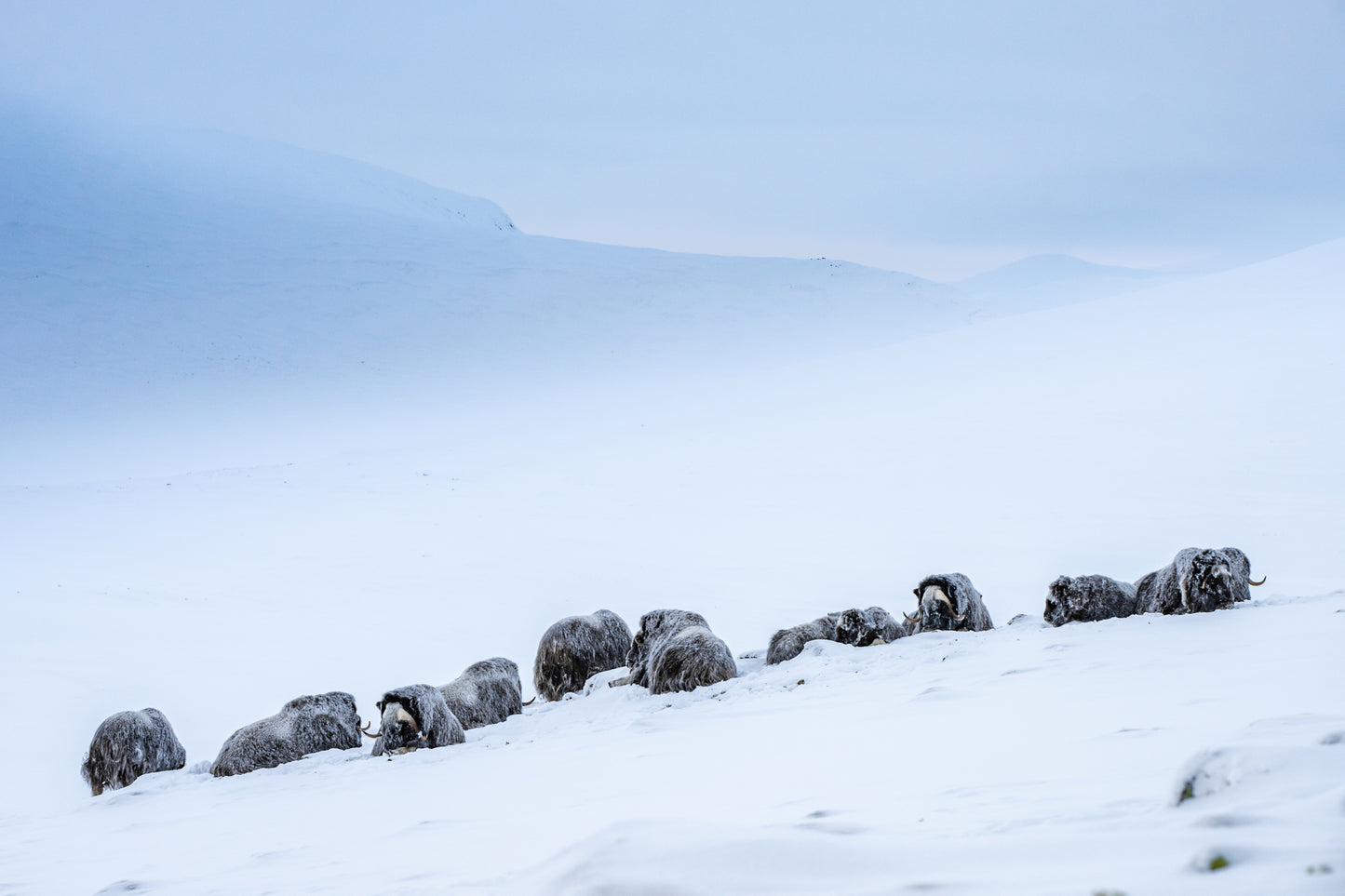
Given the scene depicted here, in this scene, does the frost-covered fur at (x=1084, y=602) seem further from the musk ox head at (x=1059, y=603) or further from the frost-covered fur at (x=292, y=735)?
the frost-covered fur at (x=292, y=735)

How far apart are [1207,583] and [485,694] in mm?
6747

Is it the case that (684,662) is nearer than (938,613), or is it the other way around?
(684,662)

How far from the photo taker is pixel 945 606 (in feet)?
35.0

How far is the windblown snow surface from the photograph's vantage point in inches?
138

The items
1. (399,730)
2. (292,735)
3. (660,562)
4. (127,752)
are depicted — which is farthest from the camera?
(660,562)

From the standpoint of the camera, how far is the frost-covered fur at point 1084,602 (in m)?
10.4

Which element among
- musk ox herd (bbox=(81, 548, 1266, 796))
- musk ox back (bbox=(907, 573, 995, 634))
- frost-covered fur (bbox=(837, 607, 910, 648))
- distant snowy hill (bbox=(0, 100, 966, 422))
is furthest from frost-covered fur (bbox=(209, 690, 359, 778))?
distant snowy hill (bbox=(0, 100, 966, 422))

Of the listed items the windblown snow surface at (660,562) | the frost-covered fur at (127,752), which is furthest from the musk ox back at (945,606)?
the frost-covered fur at (127,752)

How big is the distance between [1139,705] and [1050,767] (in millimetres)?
1409

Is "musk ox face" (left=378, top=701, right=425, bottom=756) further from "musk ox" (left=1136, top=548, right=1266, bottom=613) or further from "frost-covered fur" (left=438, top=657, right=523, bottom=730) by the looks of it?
"musk ox" (left=1136, top=548, right=1266, bottom=613)

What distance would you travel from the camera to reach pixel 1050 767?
13.2ft

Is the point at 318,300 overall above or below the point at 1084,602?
above

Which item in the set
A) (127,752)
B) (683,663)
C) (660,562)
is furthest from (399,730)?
(660,562)

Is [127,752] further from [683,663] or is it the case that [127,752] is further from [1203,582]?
[1203,582]
